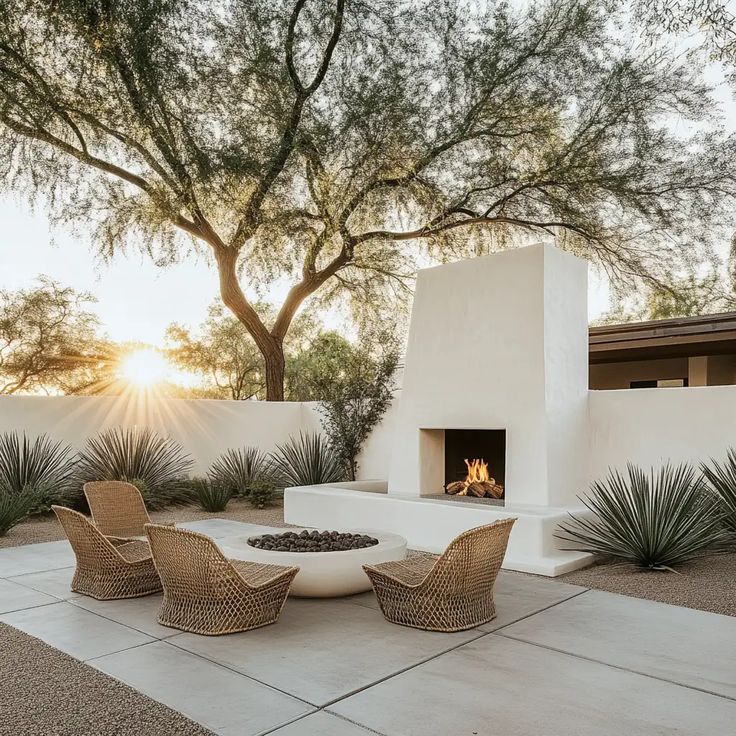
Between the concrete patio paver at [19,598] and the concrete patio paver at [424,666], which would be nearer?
the concrete patio paver at [424,666]

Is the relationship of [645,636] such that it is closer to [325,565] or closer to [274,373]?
[325,565]

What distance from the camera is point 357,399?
1217 centimetres

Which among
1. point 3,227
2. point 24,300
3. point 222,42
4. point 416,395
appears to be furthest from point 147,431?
point 24,300

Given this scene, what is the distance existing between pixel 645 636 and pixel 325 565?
7.54 ft

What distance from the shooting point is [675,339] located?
10961mm

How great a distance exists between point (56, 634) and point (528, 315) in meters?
5.69

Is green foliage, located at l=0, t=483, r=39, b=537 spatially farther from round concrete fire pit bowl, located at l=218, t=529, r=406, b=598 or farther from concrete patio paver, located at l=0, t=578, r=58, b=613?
round concrete fire pit bowl, located at l=218, t=529, r=406, b=598

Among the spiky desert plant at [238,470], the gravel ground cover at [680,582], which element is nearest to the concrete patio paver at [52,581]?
the gravel ground cover at [680,582]

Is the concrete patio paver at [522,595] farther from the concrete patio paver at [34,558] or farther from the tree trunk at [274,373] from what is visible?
the tree trunk at [274,373]

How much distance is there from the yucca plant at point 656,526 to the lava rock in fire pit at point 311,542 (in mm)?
2198

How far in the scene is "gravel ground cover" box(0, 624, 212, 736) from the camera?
10.7 ft

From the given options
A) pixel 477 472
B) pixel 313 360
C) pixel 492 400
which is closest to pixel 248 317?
pixel 313 360

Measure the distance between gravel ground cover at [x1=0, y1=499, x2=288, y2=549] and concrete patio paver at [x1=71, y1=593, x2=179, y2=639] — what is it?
3.30 metres

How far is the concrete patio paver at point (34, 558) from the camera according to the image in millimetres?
6746
